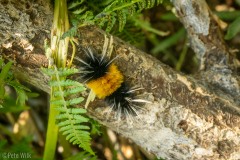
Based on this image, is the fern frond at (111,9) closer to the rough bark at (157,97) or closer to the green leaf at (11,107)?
the rough bark at (157,97)

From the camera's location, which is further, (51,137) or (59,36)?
(51,137)

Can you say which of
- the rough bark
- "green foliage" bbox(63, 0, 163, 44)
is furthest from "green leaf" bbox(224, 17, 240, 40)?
"green foliage" bbox(63, 0, 163, 44)

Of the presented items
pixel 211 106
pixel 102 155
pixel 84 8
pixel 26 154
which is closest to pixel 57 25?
pixel 84 8

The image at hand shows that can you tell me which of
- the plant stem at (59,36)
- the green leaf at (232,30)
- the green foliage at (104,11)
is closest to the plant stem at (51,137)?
the plant stem at (59,36)

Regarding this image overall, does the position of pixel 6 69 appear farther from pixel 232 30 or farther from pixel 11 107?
pixel 232 30

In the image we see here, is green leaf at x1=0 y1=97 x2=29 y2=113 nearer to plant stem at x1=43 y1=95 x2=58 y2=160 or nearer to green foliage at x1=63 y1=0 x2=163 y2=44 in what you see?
plant stem at x1=43 y1=95 x2=58 y2=160

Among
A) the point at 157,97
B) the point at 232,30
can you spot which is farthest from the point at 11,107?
the point at 232,30
